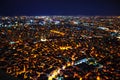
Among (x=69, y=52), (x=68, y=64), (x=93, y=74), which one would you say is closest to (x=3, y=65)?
(x=68, y=64)

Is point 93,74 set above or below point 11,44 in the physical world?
below

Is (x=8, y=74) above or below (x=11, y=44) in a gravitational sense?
below

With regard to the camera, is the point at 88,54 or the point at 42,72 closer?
the point at 42,72

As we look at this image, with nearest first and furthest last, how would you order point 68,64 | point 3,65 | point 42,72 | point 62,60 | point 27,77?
point 27,77
point 42,72
point 3,65
point 68,64
point 62,60

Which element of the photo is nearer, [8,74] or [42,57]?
[8,74]

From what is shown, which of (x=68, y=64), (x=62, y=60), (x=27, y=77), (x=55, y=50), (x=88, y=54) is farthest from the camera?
(x=55, y=50)

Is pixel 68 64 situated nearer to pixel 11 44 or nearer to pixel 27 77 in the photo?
pixel 27 77

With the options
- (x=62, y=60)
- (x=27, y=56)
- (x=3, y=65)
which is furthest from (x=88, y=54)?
(x=3, y=65)

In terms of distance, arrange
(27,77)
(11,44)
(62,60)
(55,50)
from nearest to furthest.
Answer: (27,77)
(62,60)
(55,50)
(11,44)

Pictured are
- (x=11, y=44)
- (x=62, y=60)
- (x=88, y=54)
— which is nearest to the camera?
(x=62, y=60)
